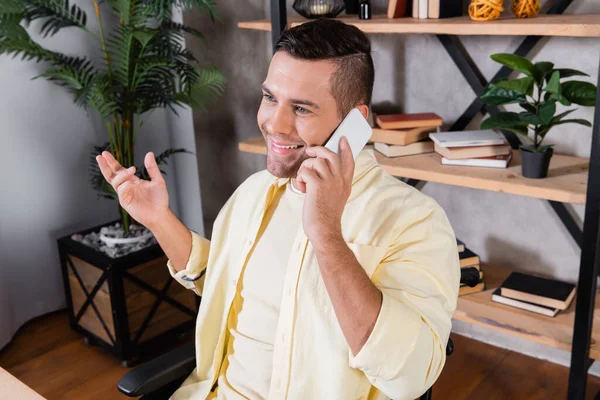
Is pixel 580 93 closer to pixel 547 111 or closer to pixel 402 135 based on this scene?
pixel 547 111

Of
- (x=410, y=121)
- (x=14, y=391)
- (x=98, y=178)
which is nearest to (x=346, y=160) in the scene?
(x=14, y=391)

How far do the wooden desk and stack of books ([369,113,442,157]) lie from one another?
146 cm

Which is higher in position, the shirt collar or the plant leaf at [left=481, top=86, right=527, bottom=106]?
the plant leaf at [left=481, top=86, right=527, bottom=106]

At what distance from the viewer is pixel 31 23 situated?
268 cm

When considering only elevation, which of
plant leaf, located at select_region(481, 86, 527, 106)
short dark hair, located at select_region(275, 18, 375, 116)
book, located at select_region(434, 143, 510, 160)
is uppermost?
short dark hair, located at select_region(275, 18, 375, 116)

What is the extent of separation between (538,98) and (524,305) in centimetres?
70

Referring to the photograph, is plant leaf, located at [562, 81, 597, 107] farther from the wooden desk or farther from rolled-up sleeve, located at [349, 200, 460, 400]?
the wooden desk

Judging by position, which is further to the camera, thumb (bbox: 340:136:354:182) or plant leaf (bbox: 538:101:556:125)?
plant leaf (bbox: 538:101:556:125)

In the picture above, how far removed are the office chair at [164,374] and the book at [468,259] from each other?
3.19 feet

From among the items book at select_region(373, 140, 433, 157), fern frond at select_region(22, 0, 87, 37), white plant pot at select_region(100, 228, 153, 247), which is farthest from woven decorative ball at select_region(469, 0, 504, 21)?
white plant pot at select_region(100, 228, 153, 247)

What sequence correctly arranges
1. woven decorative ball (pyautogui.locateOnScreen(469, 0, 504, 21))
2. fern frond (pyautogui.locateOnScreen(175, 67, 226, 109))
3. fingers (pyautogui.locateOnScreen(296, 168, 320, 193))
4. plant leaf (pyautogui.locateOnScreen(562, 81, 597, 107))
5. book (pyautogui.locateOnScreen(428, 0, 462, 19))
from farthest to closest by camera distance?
fern frond (pyautogui.locateOnScreen(175, 67, 226, 109))
book (pyautogui.locateOnScreen(428, 0, 462, 19))
woven decorative ball (pyautogui.locateOnScreen(469, 0, 504, 21))
plant leaf (pyautogui.locateOnScreen(562, 81, 597, 107))
fingers (pyautogui.locateOnScreen(296, 168, 320, 193))

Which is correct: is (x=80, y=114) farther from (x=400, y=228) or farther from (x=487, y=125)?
(x=400, y=228)

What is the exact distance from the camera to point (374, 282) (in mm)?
1267

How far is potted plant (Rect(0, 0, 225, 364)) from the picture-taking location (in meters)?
2.44
